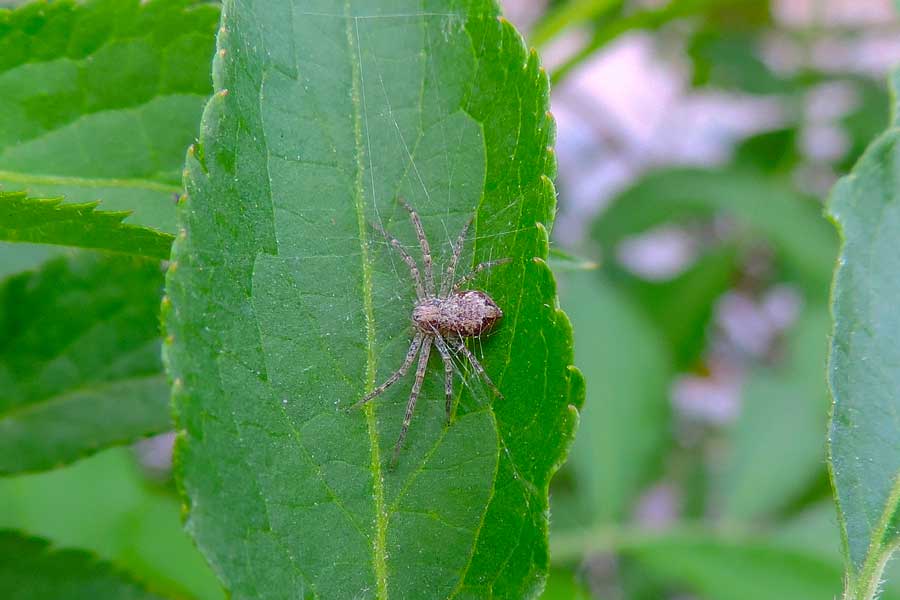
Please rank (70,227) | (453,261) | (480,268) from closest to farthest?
(70,227)
(480,268)
(453,261)

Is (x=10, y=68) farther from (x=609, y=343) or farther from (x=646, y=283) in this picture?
(x=646, y=283)

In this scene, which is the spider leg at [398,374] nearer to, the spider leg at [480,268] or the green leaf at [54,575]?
the spider leg at [480,268]

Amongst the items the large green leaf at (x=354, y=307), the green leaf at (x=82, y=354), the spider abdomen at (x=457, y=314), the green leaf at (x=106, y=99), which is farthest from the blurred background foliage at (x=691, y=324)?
the large green leaf at (x=354, y=307)

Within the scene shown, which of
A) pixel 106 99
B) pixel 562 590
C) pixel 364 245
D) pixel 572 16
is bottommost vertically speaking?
pixel 562 590

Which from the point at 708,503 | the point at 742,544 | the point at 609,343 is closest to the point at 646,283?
the point at 609,343

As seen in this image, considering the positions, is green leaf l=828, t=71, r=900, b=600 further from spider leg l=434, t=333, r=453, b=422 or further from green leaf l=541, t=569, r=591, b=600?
green leaf l=541, t=569, r=591, b=600

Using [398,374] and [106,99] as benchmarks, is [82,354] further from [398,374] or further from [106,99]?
[398,374]

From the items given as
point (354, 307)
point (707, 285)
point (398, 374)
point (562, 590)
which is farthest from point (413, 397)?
point (707, 285)
